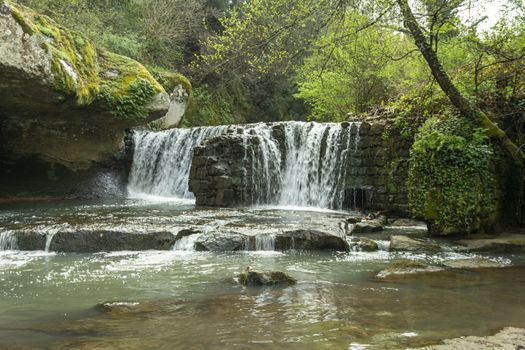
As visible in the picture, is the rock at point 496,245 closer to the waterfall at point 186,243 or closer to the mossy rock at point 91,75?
the waterfall at point 186,243

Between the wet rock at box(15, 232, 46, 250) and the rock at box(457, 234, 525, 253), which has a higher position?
the rock at box(457, 234, 525, 253)

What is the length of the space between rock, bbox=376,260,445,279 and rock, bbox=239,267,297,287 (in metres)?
1.14

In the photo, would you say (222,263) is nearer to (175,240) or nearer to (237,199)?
(175,240)

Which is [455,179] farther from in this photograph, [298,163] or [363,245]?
[298,163]

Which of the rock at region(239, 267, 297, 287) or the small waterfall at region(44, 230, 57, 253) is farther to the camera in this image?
the small waterfall at region(44, 230, 57, 253)

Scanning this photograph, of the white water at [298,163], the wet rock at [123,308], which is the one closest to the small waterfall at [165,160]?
the white water at [298,163]

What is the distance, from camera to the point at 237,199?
12.1m

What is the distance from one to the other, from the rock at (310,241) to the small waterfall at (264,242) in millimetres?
65

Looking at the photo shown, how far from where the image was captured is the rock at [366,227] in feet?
27.6

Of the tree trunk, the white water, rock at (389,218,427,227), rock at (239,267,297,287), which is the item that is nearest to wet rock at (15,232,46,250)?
rock at (239,267,297,287)

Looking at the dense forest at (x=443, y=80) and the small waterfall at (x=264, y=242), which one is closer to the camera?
the dense forest at (x=443, y=80)

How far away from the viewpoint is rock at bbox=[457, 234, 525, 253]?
6.99 metres

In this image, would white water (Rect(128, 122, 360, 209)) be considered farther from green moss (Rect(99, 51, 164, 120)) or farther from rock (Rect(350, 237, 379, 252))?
rock (Rect(350, 237, 379, 252))

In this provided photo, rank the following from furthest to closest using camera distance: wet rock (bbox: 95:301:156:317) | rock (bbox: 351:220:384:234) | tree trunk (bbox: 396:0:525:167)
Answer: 1. rock (bbox: 351:220:384:234)
2. tree trunk (bbox: 396:0:525:167)
3. wet rock (bbox: 95:301:156:317)
